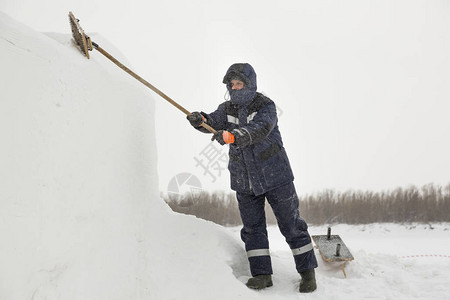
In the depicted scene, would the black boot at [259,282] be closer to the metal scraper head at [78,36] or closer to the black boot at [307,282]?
the black boot at [307,282]

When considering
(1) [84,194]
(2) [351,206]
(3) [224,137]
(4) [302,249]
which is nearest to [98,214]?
(1) [84,194]

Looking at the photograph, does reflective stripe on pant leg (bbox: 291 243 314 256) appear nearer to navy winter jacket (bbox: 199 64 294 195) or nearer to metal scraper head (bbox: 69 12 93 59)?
navy winter jacket (bbox: 199 64 294 195)

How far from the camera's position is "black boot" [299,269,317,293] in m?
2.53

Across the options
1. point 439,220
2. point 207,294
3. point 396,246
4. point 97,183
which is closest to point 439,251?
point 396,246

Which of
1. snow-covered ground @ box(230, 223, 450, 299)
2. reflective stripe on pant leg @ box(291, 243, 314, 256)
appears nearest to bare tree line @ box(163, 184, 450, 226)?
snow-covered ground @ box(230, 223, 450, 299)

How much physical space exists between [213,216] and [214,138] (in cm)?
444

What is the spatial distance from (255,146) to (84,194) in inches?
50.1

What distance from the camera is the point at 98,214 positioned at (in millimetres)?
2031

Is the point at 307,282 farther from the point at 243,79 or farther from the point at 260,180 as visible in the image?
the point at 243,79

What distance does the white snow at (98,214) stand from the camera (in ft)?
4.96

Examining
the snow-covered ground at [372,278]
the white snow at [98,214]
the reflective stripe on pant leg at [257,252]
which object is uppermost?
the white snow at [98,214]

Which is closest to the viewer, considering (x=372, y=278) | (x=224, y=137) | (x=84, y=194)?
(x=84, y=194)

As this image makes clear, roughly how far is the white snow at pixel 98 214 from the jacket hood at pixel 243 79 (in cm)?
74

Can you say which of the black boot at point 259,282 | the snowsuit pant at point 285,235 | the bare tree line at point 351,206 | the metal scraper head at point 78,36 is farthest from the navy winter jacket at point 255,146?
the bare tree line at point 351,206
